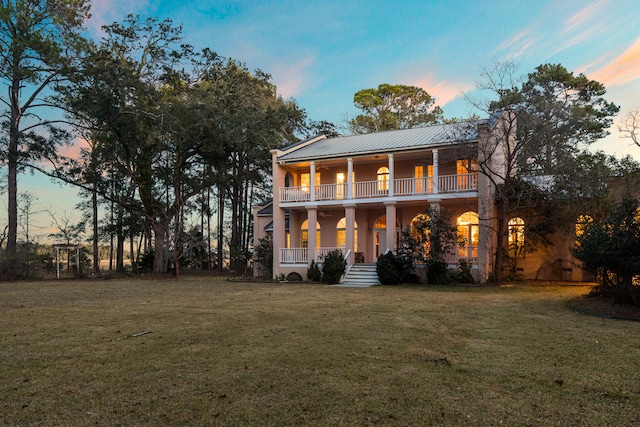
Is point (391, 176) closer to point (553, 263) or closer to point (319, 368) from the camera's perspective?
point (553, 263)

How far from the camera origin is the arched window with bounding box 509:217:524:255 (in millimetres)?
20500

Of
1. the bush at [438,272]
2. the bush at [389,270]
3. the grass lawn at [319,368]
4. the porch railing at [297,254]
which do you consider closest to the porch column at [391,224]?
the bush at [389,270]

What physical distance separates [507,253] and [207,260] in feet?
78.9

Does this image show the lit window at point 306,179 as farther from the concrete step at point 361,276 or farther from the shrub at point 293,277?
the concrete step at point 361,276

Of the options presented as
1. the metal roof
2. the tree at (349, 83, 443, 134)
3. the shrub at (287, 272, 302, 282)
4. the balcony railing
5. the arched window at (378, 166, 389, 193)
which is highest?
the tree at (349, 83, 443, 134)

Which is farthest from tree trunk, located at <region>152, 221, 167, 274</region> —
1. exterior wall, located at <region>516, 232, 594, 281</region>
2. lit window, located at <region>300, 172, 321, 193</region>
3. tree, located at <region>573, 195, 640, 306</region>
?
tree, located at <region>573, 195, 640, 306</region>

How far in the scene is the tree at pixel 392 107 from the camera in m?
38.0

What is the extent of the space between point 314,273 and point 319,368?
15660 millimetres

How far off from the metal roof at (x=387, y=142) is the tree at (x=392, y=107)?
41.7 feet

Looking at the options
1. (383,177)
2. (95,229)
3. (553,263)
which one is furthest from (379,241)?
(95,229)

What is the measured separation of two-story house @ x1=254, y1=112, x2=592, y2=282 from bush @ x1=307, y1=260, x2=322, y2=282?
3.86ft

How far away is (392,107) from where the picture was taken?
3919cm

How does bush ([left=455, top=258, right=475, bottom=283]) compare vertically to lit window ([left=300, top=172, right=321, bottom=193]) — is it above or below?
below

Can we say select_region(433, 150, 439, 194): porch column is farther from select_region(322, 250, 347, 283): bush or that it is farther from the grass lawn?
the grass lawn
